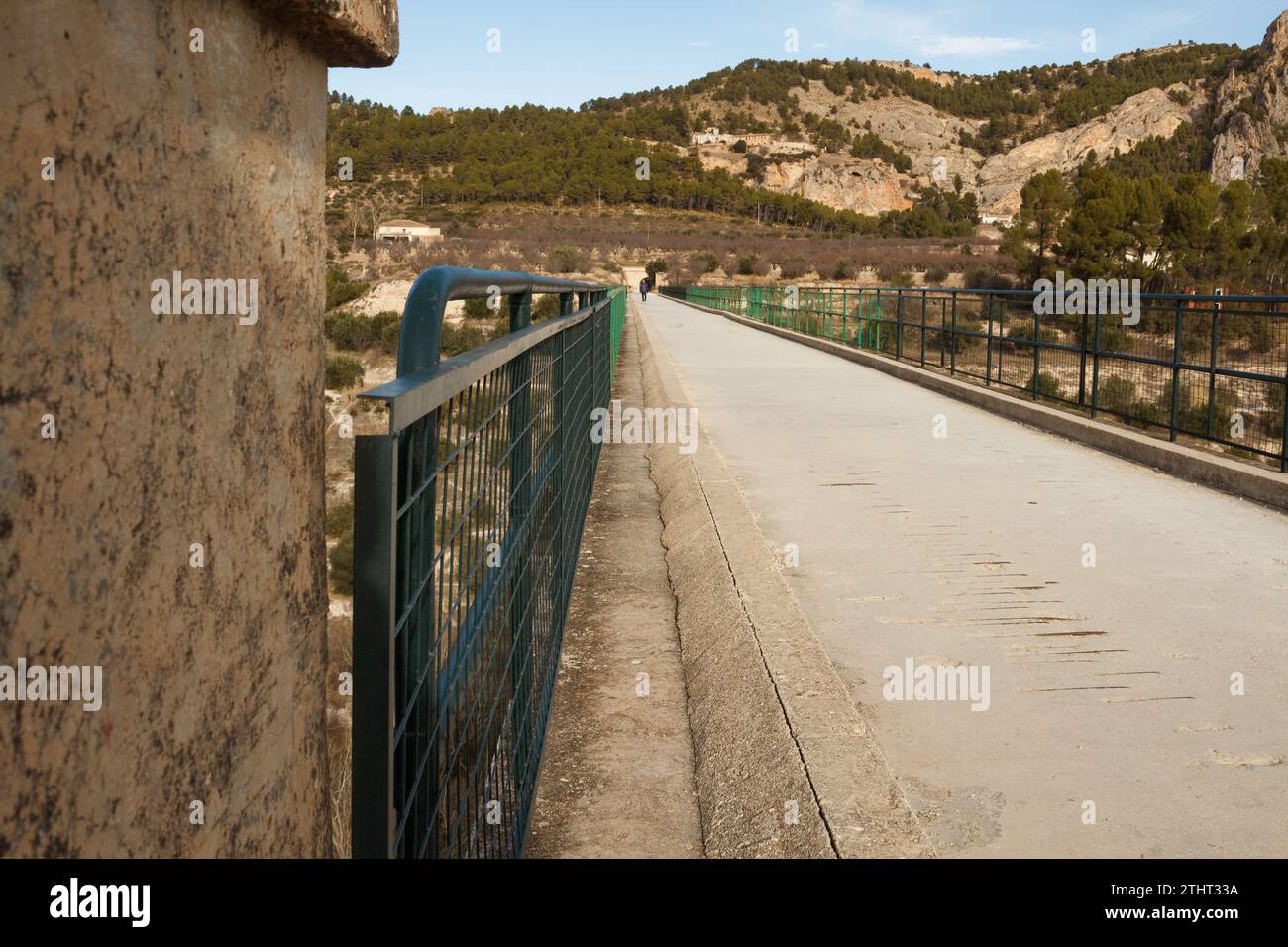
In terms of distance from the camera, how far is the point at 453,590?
215 centimetres

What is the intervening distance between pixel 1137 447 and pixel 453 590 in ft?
26.9

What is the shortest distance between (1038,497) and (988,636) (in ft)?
10.2

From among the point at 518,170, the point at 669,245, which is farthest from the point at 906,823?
the point at 518,170

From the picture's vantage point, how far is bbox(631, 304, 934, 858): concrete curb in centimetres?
300

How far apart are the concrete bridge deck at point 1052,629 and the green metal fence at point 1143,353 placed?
57.7 inches

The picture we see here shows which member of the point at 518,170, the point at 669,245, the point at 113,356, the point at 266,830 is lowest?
the point at 266,830

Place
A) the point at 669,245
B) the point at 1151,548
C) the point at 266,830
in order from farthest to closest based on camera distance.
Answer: the point at 669,245 < the point at 1151,548 < the point at 266,830

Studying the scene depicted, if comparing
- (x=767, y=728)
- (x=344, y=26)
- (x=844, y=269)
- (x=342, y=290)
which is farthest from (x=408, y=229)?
(x=344, y=26)

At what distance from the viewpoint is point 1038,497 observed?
297 inches

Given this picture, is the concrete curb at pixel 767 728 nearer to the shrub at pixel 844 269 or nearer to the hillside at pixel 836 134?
the shrub at pixel 844 269

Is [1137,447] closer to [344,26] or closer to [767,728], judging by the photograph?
[767,728]

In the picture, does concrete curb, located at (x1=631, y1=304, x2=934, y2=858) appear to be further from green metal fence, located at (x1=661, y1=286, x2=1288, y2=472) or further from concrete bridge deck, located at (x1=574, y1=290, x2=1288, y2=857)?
green metal fence, located at (x1=661, y1=286, x2=1288, y2=472)
